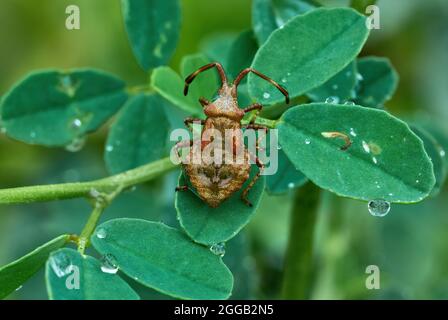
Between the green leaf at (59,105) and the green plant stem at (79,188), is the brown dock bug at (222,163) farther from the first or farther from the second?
the green leaf at (59,105)

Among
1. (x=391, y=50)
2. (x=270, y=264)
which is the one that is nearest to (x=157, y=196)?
(x=270, y=264)

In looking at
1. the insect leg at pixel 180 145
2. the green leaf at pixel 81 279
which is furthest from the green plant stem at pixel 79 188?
the green leaf at pixel 81 279

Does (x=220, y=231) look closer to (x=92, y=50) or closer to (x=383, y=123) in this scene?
(x=383, y=123)

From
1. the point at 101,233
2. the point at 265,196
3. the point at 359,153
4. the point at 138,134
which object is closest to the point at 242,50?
the point at 138,134

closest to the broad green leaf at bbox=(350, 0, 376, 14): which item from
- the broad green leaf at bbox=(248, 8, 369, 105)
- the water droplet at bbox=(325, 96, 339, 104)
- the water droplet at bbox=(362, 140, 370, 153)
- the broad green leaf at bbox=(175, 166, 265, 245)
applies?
the broad green leaf at bbox=(248, 8, 369, 105)

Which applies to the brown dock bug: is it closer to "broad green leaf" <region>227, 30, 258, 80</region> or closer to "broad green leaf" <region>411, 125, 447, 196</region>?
"broad green leaf" <region>227, 30, 258, 80</region>

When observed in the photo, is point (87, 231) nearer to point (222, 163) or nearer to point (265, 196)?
point (222, 163)
